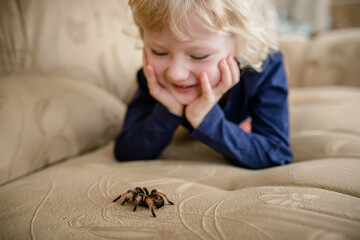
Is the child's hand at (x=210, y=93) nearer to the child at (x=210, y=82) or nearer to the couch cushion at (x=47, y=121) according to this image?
the child at (x=210, y=82)

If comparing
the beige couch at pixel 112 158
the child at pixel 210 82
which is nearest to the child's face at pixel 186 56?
the child at pixel 210 82

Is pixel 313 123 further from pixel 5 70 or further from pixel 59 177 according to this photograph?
pixel 5 70

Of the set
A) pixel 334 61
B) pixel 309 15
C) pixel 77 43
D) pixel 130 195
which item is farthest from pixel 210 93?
pixel 309 15

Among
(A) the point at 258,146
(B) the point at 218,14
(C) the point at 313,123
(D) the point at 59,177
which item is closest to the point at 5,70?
(D) the point at 59,177

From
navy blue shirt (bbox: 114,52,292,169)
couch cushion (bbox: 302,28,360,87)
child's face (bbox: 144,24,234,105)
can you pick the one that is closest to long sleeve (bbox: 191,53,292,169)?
navy blue shirt (bbox: 114,52,292,169)

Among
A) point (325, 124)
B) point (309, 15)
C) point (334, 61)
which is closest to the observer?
point (325, 124)

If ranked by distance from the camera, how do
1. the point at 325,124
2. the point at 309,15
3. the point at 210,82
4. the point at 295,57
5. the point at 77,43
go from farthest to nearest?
the point at 309,15 → the point at 295,57 → the point at 77,43 → the point at 325,124 → the point at 210,82

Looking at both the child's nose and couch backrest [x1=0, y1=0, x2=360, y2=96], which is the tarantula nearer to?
the child's nose

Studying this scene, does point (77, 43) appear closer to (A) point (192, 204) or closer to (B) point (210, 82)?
(B) point (210, 82)
